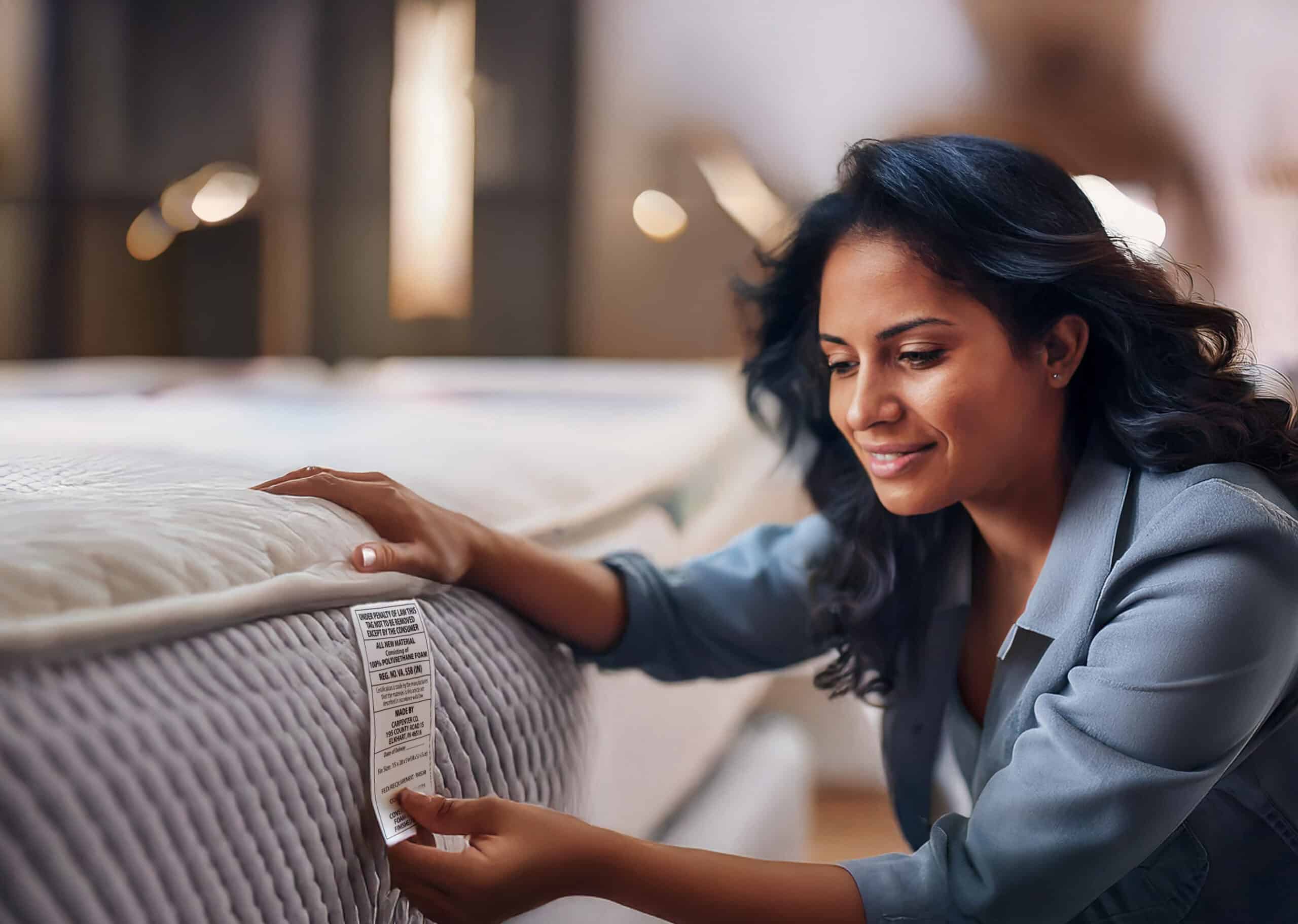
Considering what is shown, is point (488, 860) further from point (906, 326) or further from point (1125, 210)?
point (1125, 210)

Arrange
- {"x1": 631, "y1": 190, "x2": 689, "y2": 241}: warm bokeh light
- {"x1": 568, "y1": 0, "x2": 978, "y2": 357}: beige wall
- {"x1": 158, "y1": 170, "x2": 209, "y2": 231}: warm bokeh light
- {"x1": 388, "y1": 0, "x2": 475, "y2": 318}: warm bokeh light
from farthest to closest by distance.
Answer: {"x1": 158, "y1": 170, "x2": 209, "y2": 231}: warm bokeh light
{"x1": 388, "y1": 0, "x2": 475, "y2": 318}: warm bokeh light
{"x1": 631, "y1": 190, "x2": 689, "y2": 241}: warm bokeh light
{"x1": 568, "y1": 0, "x2": 978, "y2": 357}: beige wall

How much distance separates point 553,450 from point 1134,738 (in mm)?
541

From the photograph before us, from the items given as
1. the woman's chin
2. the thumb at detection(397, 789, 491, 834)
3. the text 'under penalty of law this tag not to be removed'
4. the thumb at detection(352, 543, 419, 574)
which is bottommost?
the thumb at detection(397, 789, 491, 834)

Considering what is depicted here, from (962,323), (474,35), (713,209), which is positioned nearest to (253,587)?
(962,323)

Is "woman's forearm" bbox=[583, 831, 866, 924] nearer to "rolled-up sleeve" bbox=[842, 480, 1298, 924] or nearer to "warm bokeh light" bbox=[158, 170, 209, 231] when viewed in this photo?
"rolled-up sleeve" bbox=[842, 480, 1298, 924]

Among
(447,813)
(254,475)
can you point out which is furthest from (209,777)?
(254,475)

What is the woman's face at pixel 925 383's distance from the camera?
0.69 meters

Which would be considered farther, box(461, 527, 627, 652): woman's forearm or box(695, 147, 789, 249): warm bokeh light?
box(695, 147, 789, 249): warm bokeh light

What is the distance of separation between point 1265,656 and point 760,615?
0.39 metres

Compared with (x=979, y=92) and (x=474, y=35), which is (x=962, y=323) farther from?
(x=474, y=35)

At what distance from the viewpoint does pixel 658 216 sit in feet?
6.93

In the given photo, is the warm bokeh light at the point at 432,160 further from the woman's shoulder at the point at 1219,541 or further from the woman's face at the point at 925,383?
the woman's shoulder at the point at 1219,541

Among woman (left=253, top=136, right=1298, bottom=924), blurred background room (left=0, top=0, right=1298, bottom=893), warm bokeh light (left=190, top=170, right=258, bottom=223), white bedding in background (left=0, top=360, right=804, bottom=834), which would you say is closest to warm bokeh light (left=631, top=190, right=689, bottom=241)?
blurred background room (left=0, top=0, right=1298, bottom=893)

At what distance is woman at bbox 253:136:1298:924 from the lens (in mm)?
569
